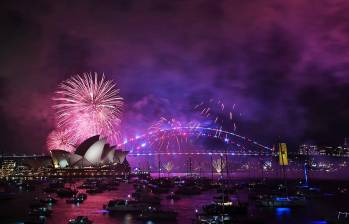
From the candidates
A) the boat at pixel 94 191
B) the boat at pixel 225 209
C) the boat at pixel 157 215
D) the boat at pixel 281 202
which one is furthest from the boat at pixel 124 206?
the boat at pixel 94 191

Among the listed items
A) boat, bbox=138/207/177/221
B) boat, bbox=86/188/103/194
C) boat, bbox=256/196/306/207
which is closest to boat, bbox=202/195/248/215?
boat, bbox=138/207/177/221

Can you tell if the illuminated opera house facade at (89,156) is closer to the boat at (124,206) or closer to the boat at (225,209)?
the boat at (124,206)

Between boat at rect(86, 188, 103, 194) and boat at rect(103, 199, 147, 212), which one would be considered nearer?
boat at rect(103, 199, 147, 212)

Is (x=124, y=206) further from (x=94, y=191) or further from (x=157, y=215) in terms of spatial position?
(x=94, y=191)

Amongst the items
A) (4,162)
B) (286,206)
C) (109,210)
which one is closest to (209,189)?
(286,206)

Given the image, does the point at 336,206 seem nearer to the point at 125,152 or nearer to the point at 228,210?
the point at 228,210

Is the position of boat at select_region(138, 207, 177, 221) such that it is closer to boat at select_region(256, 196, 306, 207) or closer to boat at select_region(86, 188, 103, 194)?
boat at select_region(256, 196, 306, 207)
